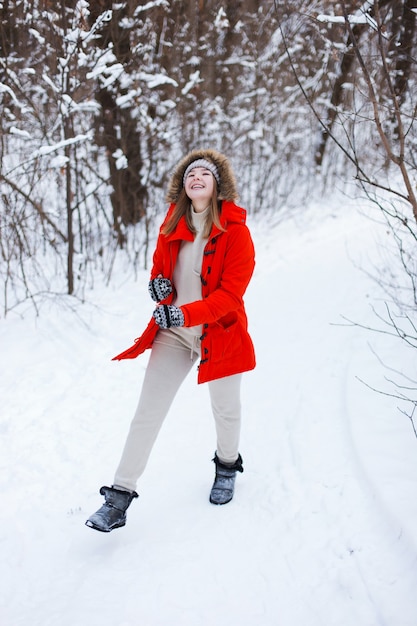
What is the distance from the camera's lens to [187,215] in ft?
8.15

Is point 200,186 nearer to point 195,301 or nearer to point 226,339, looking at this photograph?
point 195,301

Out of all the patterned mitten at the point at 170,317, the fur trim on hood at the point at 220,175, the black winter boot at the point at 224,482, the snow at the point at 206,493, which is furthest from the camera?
the black winter boot at the point at 224,482

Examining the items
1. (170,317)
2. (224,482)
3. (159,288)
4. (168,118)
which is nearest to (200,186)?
(159,288)

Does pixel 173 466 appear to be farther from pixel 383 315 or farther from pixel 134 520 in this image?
pixel 383 315

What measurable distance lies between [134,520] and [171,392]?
75 cm

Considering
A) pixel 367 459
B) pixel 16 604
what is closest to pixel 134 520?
pixel 16 604

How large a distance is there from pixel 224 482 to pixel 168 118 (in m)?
6.12

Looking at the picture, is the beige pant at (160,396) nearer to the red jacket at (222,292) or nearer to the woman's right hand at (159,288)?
the red jacket at (222,292)

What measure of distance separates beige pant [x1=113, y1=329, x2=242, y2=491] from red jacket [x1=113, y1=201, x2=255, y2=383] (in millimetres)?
100

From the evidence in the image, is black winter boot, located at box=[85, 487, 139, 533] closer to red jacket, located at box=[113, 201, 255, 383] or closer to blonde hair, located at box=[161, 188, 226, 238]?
red jacket, located at box=[113, 201, 255, 383]

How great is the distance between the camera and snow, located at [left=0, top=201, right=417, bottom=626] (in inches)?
79.0

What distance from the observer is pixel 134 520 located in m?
2.53

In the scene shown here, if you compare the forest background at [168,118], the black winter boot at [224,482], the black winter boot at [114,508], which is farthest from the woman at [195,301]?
the forest background at [168,118]

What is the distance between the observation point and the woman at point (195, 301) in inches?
90.7
